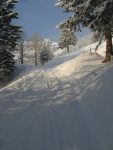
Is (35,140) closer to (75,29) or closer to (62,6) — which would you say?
(75,29)

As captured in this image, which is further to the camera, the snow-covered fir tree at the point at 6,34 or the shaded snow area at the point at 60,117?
the snow-covered fir tree at the point at 6,34

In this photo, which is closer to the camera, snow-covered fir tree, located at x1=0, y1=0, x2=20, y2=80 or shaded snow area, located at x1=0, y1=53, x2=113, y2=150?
shaded snow area, located at x1=0, y1=53, x2=113, y2=150

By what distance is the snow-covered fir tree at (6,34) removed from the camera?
1231 inches

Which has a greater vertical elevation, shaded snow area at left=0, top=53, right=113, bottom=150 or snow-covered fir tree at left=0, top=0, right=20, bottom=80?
snow-covered fir tree at left=0, top=0, right=20, bottom=80

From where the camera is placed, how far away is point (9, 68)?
32062 mm

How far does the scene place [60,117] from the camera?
12.0m

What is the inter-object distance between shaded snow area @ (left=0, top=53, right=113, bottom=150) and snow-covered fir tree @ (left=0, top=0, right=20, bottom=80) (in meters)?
13.5

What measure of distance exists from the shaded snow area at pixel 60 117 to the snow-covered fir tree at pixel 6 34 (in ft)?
44.4

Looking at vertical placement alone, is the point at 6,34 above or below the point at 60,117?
above

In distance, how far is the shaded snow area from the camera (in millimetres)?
9367

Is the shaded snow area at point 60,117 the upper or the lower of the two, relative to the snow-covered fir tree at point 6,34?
lower

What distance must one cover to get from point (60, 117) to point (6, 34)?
69.6ft

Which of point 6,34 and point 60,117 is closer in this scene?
point 60,117

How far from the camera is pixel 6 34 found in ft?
104
